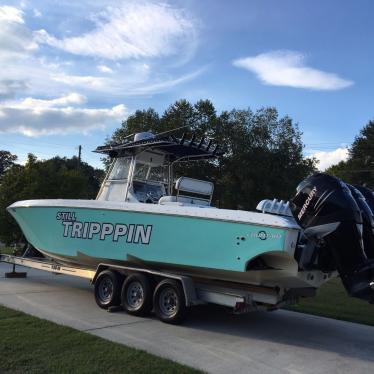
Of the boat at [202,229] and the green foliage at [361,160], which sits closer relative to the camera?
the boat at [202,229]

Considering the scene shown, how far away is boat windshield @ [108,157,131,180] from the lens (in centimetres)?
963

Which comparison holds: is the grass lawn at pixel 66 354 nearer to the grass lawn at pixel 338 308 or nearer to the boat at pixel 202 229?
the boat at pixel 202 229

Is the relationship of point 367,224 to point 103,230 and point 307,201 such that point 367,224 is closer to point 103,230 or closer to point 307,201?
point 307,201

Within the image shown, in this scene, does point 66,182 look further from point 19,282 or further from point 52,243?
point 52,243

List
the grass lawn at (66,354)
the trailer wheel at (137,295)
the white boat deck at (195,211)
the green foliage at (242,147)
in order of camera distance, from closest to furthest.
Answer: the grass lawn at (66,354)
the white boat deck at (195,211)
the trailer wheel at (137,295)
the green foliage at (242,147)

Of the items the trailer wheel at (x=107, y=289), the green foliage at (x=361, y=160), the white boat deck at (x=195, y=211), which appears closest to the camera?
the white boat deck at (x=195, y=211)

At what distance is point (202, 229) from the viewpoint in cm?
727

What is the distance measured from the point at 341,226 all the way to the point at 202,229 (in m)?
1.94

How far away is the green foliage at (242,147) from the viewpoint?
100ft

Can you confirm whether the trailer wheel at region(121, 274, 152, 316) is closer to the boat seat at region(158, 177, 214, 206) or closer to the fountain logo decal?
the fountain logo decal

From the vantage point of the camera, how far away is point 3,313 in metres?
7.57

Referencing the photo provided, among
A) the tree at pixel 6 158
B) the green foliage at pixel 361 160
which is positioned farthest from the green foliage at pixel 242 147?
the tree at pixel 6 158

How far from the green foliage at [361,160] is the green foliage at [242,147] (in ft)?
58.1

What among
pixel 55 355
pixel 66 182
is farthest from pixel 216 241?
pixel 66 182
